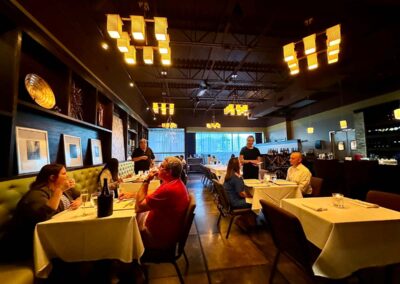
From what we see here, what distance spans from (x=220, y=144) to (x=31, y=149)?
39.5 ft

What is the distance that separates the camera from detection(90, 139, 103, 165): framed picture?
13.2 feet

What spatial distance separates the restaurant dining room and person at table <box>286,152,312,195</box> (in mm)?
19

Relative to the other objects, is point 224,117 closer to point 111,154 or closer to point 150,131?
point 150,131

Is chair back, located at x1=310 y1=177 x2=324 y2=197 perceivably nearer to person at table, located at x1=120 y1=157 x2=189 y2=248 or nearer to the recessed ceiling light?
person at table, located at x1=120 y1=157 x2=189 y2=248

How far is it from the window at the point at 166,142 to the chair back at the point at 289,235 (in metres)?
10.7

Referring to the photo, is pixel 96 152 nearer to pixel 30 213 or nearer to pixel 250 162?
pixel 30 213

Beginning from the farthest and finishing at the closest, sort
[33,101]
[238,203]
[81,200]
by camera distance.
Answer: [238,203] < [33,101] < [81,200]

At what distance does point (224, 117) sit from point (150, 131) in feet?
16.1

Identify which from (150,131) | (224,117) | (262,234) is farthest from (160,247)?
(224,117)

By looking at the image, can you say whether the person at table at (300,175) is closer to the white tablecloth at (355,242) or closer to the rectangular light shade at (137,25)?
the white tablecloth at (355,242)

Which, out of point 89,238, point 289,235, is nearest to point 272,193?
point 289,235

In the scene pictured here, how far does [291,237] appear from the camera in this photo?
1688 millimetres

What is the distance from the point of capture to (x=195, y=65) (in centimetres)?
612

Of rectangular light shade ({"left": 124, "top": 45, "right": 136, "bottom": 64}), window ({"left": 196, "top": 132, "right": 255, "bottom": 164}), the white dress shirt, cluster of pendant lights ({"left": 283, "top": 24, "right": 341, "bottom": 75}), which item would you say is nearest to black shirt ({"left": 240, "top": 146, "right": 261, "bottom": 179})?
the white dress shirt
